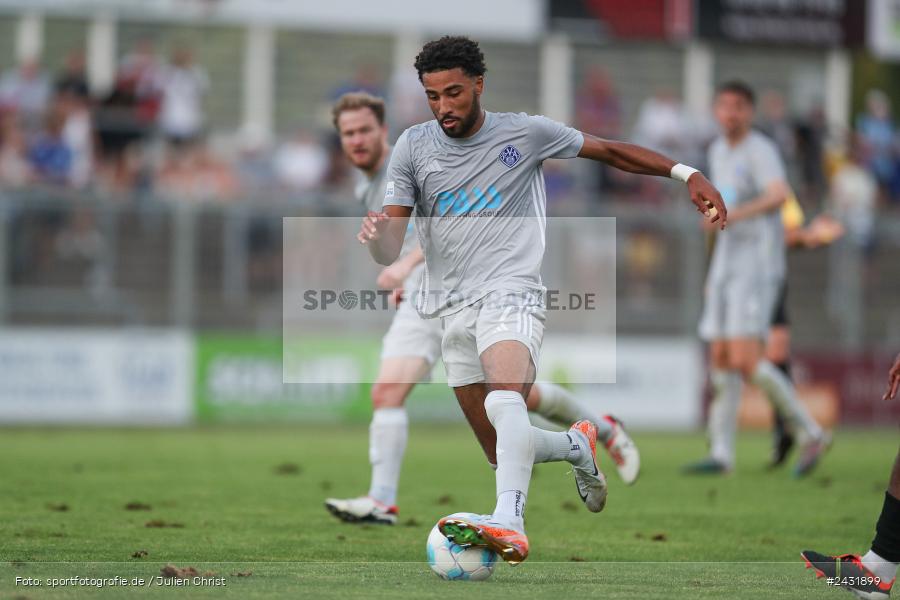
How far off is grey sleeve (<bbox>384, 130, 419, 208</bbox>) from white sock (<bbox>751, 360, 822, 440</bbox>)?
20.7 feet

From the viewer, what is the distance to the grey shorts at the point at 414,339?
29.2 feet

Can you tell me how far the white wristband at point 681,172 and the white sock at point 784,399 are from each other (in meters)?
5.89

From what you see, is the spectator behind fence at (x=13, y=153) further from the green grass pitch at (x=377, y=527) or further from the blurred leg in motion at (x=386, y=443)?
the blurred leg in motion at (x=386, y=443)

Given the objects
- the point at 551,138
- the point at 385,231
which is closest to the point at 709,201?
the point at 551,138

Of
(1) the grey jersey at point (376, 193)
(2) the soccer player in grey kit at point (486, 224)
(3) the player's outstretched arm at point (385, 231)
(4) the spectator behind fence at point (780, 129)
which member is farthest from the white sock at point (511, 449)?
(4) the spectator behind fence at point (780, 129)

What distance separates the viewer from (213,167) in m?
19.9

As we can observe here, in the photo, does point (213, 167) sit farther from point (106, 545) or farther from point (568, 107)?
point (106, 545)

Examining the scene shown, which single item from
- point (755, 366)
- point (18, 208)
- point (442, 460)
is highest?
point (18, 208)

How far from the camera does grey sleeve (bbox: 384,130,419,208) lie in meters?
6.77

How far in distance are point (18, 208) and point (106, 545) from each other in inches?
426

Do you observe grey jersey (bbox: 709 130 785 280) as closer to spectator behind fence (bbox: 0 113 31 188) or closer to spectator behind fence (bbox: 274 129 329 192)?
spectator behind fence (bbox: 274 129 329 192)

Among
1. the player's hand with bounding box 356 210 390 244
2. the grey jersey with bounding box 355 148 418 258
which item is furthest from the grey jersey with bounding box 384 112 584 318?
the grey jersey with bounding box 355 148 418 258

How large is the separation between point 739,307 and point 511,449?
6285mm

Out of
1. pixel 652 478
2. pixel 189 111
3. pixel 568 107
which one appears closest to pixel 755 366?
pixel 652 478
